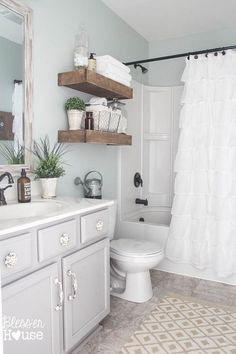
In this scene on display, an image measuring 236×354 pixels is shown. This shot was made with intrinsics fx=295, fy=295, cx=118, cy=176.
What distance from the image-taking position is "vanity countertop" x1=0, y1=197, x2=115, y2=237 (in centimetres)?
114

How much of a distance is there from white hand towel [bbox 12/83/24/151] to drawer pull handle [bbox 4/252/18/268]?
2.62ft

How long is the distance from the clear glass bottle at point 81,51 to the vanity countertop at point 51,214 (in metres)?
0.92

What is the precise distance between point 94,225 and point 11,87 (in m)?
0.92

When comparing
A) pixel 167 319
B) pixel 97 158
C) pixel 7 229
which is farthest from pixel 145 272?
pixel 7 229

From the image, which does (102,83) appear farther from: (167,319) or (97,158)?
(167,319)

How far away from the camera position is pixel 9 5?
167cm

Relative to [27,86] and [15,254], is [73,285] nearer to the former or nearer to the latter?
[15,254]

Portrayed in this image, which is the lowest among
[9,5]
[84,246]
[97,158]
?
[84,246]

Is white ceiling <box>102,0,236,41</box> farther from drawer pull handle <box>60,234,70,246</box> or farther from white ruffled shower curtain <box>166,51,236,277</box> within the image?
drawer pull handle <box>60,234,70,246</box>

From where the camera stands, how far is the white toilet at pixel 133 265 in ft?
6.97

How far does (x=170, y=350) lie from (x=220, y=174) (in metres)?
1.43

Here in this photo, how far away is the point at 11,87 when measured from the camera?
1.70 metres

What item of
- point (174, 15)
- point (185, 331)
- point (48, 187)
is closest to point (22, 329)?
point (48, 187)

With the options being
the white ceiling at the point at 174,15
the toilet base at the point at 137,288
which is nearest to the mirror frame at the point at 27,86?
the white ceiling at the point at 174,15
